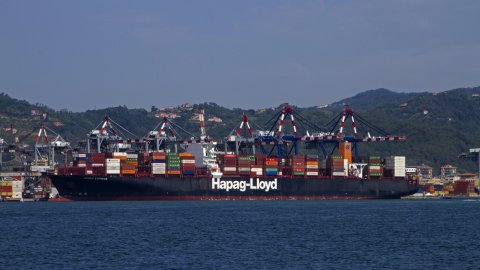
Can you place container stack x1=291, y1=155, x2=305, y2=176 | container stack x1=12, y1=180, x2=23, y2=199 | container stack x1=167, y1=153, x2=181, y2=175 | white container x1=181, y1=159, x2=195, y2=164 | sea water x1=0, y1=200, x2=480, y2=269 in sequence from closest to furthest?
1. sea water x1=0, y1=200, x2=480, y2=269
2. container stack x1=167, y1=153, x2=181, y2=175
3. white container x1=181, y1=159, x2=195, y2=164
4. container stack x1=291, y1=155, x2=305, y2=176
5. container stack x1=12, y1=180, x2=23, y2=199

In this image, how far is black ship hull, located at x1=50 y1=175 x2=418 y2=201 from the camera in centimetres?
12312

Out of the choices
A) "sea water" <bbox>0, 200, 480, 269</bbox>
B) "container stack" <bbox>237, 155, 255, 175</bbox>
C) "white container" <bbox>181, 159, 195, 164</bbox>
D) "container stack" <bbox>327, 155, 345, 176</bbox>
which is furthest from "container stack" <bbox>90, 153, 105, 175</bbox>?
"container stack" <bbox>327, 155, 345, 176</bbox>

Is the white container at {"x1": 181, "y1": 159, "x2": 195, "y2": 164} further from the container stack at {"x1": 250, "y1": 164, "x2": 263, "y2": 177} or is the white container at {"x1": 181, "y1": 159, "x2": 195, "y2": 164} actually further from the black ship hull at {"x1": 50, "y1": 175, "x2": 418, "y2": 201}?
the container stack at {"x1": 250, "y1": 164, "x2": 263, "y2": 177}

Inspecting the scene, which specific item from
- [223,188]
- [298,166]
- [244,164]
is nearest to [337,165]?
[298,166]

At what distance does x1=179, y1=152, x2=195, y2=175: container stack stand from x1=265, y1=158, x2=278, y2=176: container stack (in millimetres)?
10211

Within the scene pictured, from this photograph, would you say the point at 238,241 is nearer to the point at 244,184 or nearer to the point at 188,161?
the point at 188,161

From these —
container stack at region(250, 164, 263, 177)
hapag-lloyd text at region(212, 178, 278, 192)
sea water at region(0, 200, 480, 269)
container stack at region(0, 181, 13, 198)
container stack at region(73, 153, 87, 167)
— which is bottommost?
sea water at region(0, 200, 480, 269)

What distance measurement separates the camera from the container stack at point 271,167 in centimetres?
13175

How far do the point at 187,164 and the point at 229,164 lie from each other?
20.2 ft

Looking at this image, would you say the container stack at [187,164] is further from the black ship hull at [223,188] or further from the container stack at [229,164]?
the container stack at [229,164]

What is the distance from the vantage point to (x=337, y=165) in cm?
13600

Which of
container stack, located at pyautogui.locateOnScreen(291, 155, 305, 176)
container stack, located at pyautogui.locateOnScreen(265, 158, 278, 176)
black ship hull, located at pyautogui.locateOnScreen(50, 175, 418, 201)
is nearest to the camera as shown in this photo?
black ship hull, located at pyautogui.locateOnScreen(50, 175, 418, 201)

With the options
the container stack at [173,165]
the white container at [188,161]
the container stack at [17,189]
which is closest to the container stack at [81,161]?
the container stack at [173,165]

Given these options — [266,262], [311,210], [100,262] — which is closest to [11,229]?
[100,262]
